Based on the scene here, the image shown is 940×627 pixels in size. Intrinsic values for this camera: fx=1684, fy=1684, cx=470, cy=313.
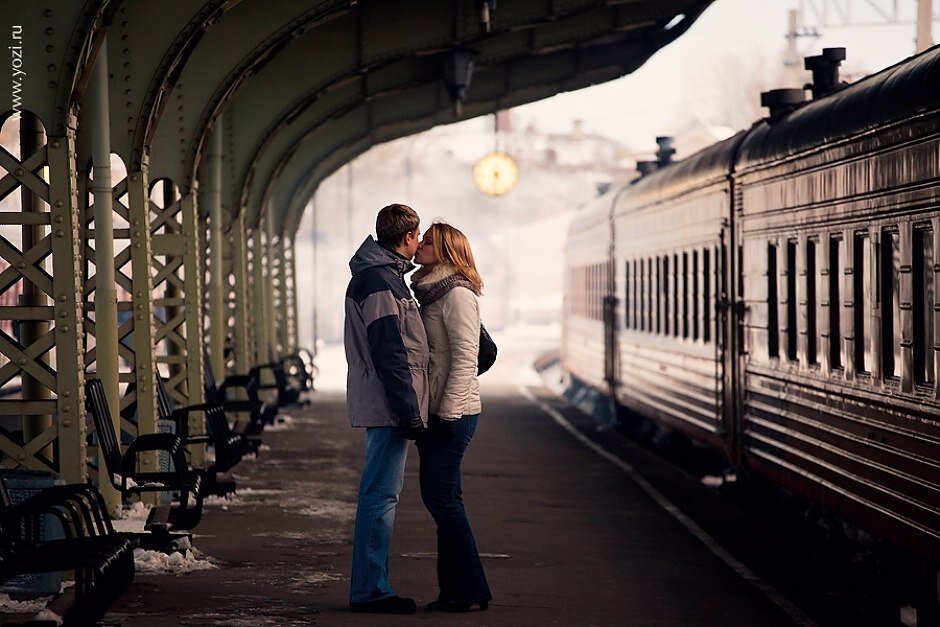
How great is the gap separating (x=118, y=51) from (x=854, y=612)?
6110 mm

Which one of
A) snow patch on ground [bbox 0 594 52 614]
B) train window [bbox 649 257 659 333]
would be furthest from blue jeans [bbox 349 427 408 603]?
train window [bbox 649 257 659 333]

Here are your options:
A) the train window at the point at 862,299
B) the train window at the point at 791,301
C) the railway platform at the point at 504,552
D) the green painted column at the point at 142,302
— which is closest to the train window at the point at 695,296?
the railway platform at the point at 504,552

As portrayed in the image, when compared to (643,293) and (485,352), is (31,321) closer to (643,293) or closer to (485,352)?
(485,352)

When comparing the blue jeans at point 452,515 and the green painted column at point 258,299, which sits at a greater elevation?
the green painted column at point 258,299

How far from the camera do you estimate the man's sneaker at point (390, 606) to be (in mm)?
8000

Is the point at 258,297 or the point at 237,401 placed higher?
the point at 258,297

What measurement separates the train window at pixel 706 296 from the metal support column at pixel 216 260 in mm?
4835

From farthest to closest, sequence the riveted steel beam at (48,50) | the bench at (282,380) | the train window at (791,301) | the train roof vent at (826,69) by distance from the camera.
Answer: the bench at (282,380)
the train roof vent at (826,69)
the train window at (791,301)
the riveted steel beam at (48,50)

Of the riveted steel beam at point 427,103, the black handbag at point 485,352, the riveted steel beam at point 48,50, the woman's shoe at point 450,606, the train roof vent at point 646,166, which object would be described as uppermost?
the riveted steel beam at point 427,103

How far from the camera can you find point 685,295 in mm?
16906

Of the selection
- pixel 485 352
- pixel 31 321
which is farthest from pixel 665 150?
pixel 485 352

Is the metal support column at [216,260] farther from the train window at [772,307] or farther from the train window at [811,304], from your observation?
the train window at [811,304]

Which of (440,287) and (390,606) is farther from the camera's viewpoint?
(390,606)

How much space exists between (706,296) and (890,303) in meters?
6.31
